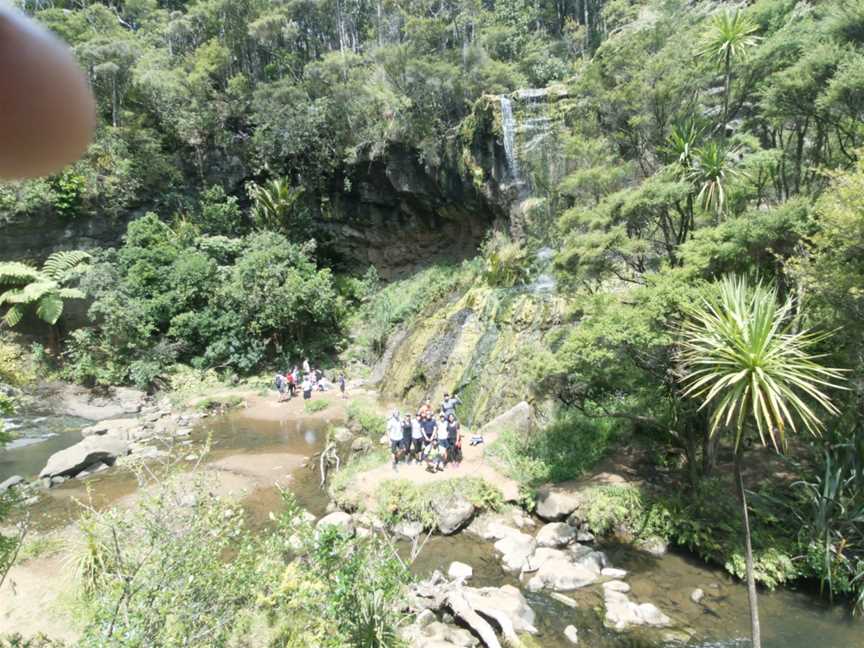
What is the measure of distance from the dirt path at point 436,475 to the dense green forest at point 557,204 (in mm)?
846

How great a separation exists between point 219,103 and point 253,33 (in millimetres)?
4744

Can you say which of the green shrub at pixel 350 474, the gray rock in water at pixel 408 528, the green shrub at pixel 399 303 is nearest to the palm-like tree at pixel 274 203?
the green shrub at pixel 399 303

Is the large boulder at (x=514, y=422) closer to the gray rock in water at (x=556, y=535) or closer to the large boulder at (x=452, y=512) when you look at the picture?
the large boulder at (x=452, y=512)

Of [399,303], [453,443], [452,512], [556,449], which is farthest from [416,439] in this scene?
[399,303]

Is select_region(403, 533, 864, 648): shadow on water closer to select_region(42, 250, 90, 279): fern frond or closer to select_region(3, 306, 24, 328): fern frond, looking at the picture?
select_region(3, 306, 24, 328): fern frond

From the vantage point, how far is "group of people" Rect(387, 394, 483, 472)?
39.4 ft

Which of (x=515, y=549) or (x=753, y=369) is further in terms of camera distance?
(x=515, y=549)

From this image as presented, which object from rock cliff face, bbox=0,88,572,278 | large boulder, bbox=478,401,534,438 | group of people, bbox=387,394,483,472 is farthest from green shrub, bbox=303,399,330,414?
rock cliff face, bbox=0,88,572,278

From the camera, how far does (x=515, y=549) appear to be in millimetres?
9195

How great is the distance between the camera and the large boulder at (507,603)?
7258 mm

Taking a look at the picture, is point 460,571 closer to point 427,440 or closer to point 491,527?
point 491,527

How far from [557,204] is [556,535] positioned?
12166 millimetres

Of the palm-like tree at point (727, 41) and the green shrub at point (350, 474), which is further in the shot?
the green shrub at point (350, 474)

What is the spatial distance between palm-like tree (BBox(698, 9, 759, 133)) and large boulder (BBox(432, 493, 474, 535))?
922 centimetres
